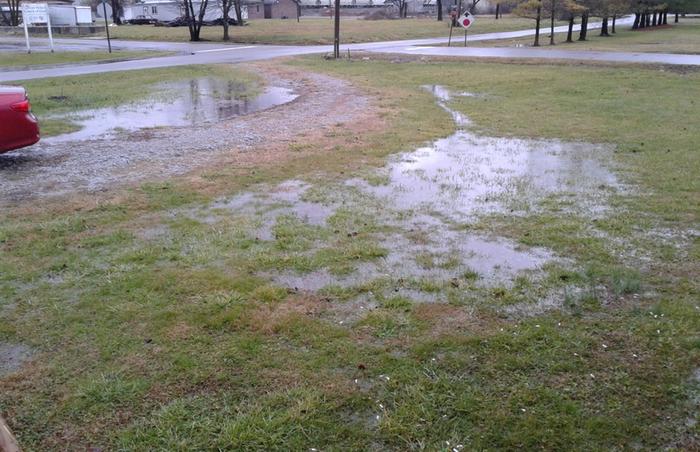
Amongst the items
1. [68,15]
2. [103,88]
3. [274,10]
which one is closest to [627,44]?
[103,88]

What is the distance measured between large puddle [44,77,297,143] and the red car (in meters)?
1.81

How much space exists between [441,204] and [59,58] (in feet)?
81.9

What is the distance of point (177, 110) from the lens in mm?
13812

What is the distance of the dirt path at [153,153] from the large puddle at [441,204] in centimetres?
194

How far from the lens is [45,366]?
11.9 ft

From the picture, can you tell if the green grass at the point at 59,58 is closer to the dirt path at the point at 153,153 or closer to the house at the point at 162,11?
the dirt path at the point at 153,153

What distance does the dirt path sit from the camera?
7.73 metres

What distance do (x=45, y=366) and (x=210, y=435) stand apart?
128 cm

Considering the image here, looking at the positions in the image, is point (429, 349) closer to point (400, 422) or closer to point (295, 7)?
point (400, 422)

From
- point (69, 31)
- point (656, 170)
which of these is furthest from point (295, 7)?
point (656, 170)

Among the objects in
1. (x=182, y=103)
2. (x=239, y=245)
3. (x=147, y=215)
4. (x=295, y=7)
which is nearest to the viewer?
(x=239, y=245)

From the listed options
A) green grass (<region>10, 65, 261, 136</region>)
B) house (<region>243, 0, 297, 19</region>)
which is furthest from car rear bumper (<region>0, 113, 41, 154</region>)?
house (<region>243, 0, 297, 19</region>)

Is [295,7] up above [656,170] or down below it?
above

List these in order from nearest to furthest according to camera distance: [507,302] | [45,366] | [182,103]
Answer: [45,366], [507,302], [182,103]
